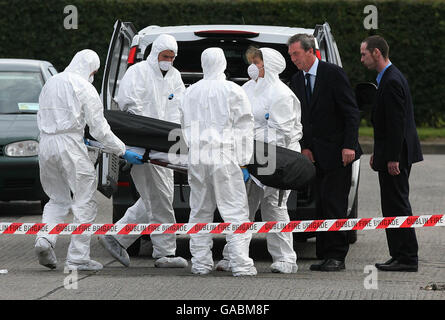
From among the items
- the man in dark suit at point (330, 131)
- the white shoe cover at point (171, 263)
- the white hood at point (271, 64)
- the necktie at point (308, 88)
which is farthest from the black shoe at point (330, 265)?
the white hood at point (271, 64)

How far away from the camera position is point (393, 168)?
916cm

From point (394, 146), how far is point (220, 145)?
55.7 inches

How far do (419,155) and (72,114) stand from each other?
9.24 feet

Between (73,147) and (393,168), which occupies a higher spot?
(73,147)

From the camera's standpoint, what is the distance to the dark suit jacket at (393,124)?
9148mm

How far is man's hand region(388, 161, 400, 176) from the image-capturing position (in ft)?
30.0

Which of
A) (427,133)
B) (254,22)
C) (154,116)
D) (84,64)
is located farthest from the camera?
(254,22)

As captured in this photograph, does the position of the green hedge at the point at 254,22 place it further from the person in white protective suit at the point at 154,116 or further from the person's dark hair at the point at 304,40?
the person's dark hair at the point at 304,40

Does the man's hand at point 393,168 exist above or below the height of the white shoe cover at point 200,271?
above

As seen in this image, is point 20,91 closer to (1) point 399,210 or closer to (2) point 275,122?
(2) point 275,122

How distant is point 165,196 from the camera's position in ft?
31.9

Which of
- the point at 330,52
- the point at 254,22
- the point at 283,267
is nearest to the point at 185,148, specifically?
the point at 283,267

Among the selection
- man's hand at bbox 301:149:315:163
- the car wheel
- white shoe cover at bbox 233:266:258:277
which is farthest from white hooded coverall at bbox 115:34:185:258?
man's hand at bbox 301:149:315:163

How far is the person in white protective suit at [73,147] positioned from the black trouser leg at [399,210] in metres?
2.02
